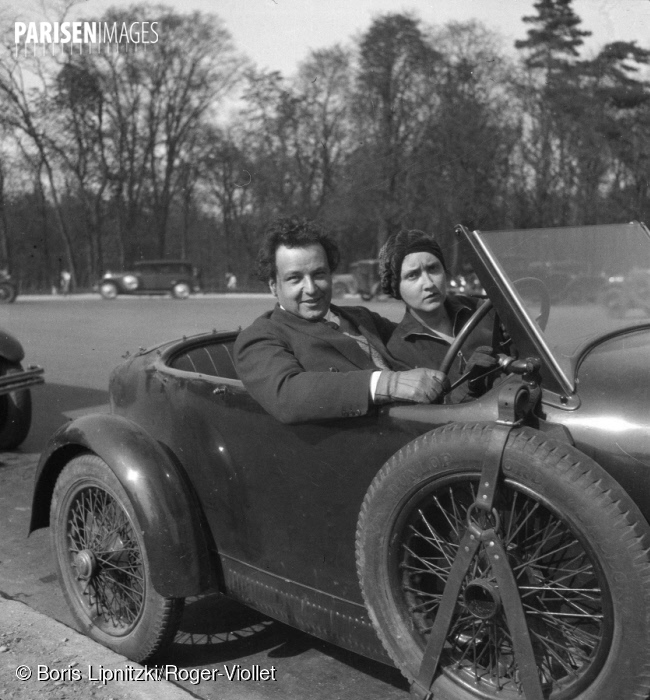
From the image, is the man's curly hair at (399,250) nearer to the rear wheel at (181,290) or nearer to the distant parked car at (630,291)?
the distant parked car at (630,291)

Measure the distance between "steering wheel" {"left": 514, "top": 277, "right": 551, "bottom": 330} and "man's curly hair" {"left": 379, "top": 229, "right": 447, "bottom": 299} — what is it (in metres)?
0.86

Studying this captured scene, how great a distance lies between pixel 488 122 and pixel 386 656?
4.06 metres

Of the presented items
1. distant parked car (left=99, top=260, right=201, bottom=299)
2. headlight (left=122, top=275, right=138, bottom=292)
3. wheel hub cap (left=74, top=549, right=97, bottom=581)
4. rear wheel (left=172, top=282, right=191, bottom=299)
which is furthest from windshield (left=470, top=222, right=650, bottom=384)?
headlight (left=122, top=275, right=138, bottom=292)

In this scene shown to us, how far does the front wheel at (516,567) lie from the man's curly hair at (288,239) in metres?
0.97

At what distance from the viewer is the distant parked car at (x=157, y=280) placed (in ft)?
28.7

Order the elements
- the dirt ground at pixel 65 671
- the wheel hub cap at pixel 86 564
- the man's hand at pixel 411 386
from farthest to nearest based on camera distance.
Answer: the wheel hub cap at pixel 86 564
the dirt ground at pixel 65 671
the man's hand at pixel 411 386

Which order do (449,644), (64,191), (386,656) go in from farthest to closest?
1. (64,191)
2. (386,656)
3. (449,644)

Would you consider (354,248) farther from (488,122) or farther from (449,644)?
(449,644)

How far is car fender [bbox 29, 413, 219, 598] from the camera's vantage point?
2543 millimetres

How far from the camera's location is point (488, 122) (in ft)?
17.7

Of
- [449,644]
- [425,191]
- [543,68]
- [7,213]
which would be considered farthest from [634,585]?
[7,213]
